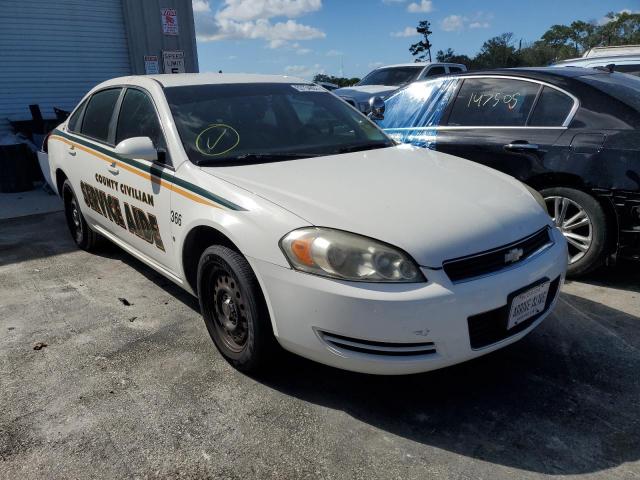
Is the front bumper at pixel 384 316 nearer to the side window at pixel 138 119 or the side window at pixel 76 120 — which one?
the side window at pixel 138 119

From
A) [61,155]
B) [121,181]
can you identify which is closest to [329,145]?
[121,181]

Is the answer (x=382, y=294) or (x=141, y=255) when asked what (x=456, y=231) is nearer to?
(x=382, y=294)

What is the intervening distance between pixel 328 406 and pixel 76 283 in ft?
8.89

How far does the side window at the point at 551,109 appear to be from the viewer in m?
4.00

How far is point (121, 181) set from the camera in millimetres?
3715

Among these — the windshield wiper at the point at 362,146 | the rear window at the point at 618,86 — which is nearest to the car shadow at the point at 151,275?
the windshield wiper at the point at 362,146

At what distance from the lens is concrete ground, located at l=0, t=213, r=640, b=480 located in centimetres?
222

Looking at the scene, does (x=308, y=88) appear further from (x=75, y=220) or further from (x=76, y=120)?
(x=75, y=220)

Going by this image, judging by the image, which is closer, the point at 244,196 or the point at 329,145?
the point at 244,196

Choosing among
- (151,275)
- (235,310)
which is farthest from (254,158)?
(151,275)

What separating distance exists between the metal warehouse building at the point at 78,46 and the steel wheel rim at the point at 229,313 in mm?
8856

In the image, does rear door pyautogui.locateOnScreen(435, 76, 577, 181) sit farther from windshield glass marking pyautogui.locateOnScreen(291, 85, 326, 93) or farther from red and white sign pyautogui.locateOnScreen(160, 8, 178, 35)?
red and white sign pyautogui.locateOnScreen(160, 8, 178, 35)

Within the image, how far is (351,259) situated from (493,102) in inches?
110

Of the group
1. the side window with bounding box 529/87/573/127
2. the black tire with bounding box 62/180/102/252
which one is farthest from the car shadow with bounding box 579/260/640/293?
the black tire with bounding box 62/180/102/252
